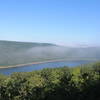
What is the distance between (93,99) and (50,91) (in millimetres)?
3708

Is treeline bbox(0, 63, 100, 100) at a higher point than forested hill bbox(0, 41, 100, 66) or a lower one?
higher

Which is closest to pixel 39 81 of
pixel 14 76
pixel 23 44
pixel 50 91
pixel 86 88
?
pixel 50 91

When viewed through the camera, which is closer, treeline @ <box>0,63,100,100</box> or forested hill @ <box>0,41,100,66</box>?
treeline @ <box>0,63,100,100</box>

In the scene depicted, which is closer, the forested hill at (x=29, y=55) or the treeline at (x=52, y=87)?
the treeline at (x=52, y=87)

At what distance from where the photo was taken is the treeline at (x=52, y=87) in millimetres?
17531

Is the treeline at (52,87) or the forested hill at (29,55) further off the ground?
the treeline at (52,87)

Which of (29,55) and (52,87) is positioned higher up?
(52,87)

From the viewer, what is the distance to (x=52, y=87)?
18.1 meters

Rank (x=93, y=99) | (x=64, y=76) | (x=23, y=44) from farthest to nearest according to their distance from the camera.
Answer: (x=23, y=44), (x=64, y=76), (x=93, y=99)

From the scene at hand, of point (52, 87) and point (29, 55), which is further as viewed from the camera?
point (29, 55)

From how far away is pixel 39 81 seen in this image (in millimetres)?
18188

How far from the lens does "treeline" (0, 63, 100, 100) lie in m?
17.5

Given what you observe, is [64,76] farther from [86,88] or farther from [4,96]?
[4,96]

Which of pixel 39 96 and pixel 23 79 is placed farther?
pixel 23 79
